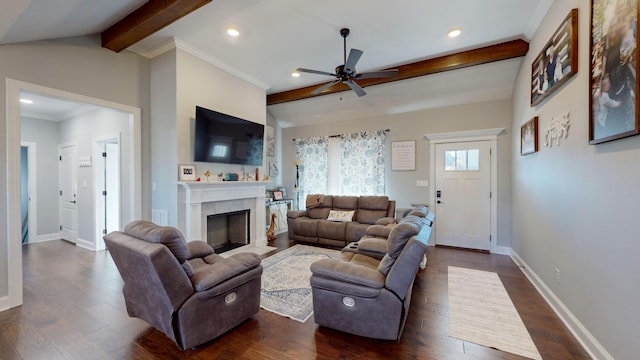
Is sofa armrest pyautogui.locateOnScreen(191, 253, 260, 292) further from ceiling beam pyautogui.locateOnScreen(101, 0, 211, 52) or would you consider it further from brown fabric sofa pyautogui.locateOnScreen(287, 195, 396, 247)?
brown fabric sofa pyautogui.locateOnScreen(287, 195, 396, 247)

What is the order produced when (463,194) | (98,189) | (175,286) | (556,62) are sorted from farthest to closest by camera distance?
1. (463,194)
2. (98,189)
3. (556,62)
4. (175,286)

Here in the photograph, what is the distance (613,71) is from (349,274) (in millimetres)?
2315

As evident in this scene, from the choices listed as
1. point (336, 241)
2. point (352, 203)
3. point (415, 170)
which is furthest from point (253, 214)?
point (415, 170)

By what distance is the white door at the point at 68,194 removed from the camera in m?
5.08

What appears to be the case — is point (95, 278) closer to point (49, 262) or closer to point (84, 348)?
point (49, 262)

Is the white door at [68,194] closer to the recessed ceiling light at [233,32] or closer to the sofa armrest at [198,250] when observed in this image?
the sofa armrest at [198,250]

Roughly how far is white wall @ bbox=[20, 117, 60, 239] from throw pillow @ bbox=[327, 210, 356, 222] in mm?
6117

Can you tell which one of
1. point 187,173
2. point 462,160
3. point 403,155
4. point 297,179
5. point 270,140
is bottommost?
point 297,179

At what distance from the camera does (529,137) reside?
10.7 ft

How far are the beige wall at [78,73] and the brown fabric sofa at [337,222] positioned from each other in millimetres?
2714

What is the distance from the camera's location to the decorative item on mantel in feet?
7.60

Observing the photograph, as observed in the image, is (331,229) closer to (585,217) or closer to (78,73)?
(585,217)

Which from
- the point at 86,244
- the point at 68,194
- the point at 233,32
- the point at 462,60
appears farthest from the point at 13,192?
the point at 462,60

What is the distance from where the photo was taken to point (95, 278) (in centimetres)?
324
